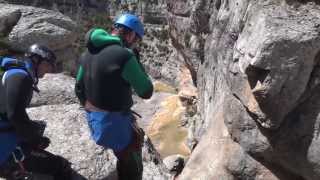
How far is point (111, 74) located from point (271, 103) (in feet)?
10.2

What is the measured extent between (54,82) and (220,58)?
4867mm

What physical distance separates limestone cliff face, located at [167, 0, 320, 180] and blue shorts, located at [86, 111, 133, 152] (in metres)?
2.62

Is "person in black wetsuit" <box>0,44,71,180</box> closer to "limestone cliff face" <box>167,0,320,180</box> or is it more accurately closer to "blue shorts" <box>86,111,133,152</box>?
"blue shorts" <box>86,111,133,152</box>

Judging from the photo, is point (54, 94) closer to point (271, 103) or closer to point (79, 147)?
point (79, 147)

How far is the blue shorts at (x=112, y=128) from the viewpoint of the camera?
6.18 metres

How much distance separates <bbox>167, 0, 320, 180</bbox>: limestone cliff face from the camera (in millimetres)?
7848

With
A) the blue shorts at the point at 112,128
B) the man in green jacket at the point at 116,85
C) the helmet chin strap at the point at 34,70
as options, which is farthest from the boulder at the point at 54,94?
the helmet chin strap at the point at 34,70

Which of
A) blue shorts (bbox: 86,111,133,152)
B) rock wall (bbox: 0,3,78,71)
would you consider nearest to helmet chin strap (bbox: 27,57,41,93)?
blue shorts (bbox: 86,111,133,152)

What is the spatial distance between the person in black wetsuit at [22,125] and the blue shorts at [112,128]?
0.57 m

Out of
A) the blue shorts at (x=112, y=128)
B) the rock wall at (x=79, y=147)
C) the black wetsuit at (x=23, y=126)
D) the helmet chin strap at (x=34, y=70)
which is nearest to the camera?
the black wetsuit at (x=23, y=126)

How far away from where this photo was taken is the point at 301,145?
8289 mm

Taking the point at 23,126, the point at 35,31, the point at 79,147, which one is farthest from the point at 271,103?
the point at 35,31

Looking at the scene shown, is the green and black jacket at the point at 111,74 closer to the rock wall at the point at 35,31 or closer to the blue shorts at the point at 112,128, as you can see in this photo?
the blue shorts at the point at 112,128

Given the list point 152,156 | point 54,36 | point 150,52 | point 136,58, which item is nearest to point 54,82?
point 152,156
